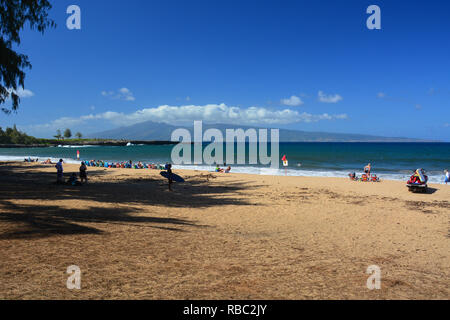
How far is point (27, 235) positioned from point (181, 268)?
400cm

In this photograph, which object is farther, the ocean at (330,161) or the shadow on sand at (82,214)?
the ocean at (330,161)

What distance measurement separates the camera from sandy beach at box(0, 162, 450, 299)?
4.25 m

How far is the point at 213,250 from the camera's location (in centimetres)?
625

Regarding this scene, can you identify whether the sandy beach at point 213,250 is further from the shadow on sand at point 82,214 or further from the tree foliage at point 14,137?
the tree foliage at point 14,137

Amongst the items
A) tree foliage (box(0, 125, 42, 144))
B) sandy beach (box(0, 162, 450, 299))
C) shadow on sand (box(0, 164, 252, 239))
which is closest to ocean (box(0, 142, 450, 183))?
shadow on sand (box(0, 164, 252, 239))

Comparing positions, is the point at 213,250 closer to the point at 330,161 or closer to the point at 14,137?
the point at 330,161

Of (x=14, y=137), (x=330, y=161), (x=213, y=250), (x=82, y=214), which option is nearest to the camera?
(x=213, y=250)

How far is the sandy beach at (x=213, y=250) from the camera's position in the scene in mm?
4246

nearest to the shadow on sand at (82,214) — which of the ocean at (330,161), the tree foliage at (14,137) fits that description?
the ocean at (330,161)

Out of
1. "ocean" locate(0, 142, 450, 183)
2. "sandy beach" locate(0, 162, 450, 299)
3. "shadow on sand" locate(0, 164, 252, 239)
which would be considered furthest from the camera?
"ocean" locate(0, 142, 450, 183)

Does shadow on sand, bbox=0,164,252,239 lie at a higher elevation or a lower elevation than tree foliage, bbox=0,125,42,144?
lower

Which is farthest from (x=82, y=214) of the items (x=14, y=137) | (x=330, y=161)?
(x=14, y=137)

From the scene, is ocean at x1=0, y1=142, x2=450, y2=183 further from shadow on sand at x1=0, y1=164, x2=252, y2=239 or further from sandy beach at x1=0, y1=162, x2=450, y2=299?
sandy beach at x1=0, y1=162, x2=450, y2=299
